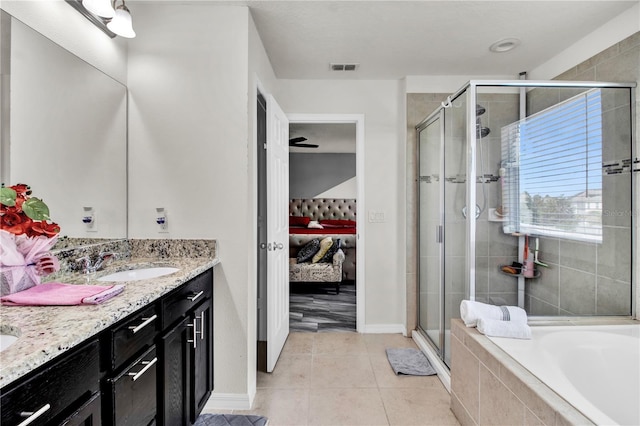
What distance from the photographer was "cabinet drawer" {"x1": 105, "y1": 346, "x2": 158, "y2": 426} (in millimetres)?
1077

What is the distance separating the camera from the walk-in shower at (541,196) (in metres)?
2.10

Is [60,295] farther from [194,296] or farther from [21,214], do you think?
[194,296]

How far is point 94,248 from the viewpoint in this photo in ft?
5.86

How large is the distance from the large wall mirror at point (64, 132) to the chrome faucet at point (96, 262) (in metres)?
0.12

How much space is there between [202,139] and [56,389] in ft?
4.94

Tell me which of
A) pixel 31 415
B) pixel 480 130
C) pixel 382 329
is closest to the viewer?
pixel 31 415

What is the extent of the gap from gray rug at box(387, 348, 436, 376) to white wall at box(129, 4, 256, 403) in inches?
46.0

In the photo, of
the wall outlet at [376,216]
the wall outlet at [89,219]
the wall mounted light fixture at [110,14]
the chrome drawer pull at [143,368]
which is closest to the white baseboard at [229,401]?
the chrome drawer pull at [143,368]

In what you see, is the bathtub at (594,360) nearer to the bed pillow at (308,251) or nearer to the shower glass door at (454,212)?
the shower glass door at (454,212)

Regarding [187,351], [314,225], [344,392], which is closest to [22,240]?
[187,351]

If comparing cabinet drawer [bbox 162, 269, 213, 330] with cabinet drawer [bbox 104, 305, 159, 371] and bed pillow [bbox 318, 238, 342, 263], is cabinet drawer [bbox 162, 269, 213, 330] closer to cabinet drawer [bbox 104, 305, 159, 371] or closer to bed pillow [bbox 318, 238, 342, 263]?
cabinet drawer [bbox 104, 305, 159, 371]

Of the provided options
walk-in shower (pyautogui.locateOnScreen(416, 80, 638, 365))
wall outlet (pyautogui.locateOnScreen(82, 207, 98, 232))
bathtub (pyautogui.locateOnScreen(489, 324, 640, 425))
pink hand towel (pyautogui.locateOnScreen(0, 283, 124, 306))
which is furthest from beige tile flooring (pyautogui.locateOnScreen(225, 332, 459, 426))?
wall outlet (pyautogui.locateOnScreen(82, 207, 98, 232))

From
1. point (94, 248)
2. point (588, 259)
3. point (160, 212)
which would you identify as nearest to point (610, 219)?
point (588, 259)

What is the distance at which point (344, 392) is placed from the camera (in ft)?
7.26
